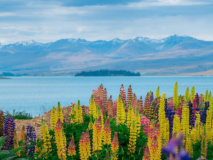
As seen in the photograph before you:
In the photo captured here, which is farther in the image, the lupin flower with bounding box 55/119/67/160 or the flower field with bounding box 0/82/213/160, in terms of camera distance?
the lupin flower with bounding box 55/119/67/160

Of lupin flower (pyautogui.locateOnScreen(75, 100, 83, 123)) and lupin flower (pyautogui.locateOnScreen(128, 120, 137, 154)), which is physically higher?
lupin flower (pyautogui.locateOnScreen(75, 100, 83, 123))

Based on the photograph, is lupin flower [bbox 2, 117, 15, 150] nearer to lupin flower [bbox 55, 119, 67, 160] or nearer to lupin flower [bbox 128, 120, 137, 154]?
lupin flower [bbox 55, 119, 67, 160]

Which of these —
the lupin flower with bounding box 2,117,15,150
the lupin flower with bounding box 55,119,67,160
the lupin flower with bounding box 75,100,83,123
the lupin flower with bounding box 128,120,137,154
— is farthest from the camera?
the lupin flower with bounding box 2,117,15,150

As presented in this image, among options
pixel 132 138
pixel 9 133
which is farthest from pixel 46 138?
pixel 9 133

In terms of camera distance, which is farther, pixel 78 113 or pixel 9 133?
pixel 9 133

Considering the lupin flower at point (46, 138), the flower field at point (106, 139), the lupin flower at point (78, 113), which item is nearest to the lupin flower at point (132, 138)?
the flower field at point (106, 139)

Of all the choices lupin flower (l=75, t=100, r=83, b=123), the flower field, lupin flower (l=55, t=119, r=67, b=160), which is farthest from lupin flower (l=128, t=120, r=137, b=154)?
lupin flower (l=75, t=100, r=83, b=123)

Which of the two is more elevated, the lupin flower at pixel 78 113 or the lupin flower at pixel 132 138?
the lupin flower at pixel 78 113

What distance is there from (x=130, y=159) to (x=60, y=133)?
1.85 m

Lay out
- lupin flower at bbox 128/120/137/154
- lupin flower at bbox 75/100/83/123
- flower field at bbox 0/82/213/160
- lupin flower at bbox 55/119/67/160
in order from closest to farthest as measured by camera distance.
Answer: flower field at bbox 0/82/213/160, lupin flower at bbox 55/119/67/160, lupin flower at bbox 128/120/137/154, lupin flower at bbox 75/100/83/123

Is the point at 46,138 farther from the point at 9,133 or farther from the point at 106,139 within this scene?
the point at 9,133

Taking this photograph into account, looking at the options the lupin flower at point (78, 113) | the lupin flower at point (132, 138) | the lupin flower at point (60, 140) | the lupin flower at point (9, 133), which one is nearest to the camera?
the lupin flower at point (60, 140)

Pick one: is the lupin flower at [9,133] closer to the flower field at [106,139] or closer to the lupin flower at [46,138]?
the flower field at [106,139]

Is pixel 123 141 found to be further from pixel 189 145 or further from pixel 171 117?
pixel 171 117
